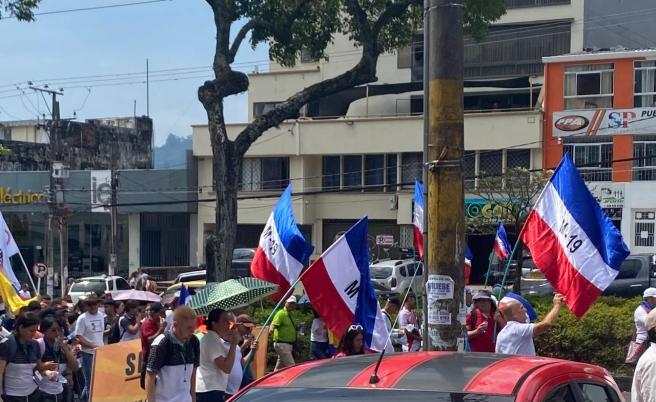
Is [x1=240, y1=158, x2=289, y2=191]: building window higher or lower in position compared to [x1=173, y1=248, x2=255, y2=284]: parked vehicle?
higher

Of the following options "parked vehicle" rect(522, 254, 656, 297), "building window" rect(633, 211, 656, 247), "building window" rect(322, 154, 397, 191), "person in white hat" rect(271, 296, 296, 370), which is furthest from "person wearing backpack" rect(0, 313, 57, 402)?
"building window" rect(322, 154, 397, 191)

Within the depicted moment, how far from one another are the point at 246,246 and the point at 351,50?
1124 cm

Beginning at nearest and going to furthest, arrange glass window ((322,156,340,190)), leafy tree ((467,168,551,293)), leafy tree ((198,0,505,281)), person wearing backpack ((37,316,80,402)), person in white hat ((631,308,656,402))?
person in white hat ((631,308,656,402))
person wearing backpack ((37,316,80,402))
leafy tree ((198,0,505,281))
leafy tree ((467,168,551,293))
glass window ((322,156,340,190))

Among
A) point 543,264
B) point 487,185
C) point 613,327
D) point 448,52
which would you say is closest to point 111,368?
point 543,264

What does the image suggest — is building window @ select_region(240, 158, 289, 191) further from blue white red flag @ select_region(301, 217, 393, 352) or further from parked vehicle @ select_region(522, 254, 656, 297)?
blue white red flag @ select_region(301, 217, 393, 352)

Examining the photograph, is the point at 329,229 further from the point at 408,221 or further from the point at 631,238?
the point at 631,238

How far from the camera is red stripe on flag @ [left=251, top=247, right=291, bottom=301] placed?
11.5m

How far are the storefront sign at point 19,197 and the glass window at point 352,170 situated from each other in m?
15.1

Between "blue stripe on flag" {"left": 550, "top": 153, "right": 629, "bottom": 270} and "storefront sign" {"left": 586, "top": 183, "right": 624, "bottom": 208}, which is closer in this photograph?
"blue stripe on flag" {"left": 550, "top": 153, "right": 629, "bottom": 270}

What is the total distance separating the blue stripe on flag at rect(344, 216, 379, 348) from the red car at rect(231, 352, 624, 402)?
16.1 feet

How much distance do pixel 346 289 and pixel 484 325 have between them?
143 cm

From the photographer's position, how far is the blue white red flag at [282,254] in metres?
11.5

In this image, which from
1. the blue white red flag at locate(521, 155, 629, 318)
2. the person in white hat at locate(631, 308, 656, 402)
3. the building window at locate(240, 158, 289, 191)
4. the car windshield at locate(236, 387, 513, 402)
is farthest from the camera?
the building window at locate(240, 158, 289, 191)

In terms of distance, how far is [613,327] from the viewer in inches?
583
